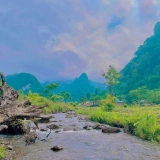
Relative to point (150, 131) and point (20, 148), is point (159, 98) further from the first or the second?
point (20, 148)

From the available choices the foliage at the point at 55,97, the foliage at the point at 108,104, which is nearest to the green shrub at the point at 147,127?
the foliage at the point at 108,104

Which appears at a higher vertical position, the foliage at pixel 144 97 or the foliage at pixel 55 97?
the foliage at pixel 55 97

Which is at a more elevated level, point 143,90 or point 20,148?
point 143,90

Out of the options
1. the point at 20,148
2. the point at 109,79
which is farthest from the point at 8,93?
the point at 109,79

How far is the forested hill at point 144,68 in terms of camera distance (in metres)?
119

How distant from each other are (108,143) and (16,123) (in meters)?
9.15

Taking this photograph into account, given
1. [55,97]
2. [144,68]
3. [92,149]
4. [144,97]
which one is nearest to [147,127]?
[92,149]

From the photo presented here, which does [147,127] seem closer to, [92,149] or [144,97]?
[92,149]

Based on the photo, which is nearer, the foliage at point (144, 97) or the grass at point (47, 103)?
the grass at point (47, 103)

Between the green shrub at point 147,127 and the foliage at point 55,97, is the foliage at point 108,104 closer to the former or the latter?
the green shrub at point 147,127

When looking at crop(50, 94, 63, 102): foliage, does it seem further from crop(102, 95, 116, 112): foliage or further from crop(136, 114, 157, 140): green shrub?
→ crop(136, 114, 157, 140): green shrub

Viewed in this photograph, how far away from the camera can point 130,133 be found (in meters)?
27.0

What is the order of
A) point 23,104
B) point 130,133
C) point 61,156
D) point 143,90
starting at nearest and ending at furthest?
point 61,156 → point 23,104 → point 130,133 → point 143,90

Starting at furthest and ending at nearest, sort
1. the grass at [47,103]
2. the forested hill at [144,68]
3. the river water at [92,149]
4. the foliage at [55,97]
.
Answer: the forested hill at [144,68]
the foliage at [55,97]
the grass at [47,103]
the river water at [92,149]
